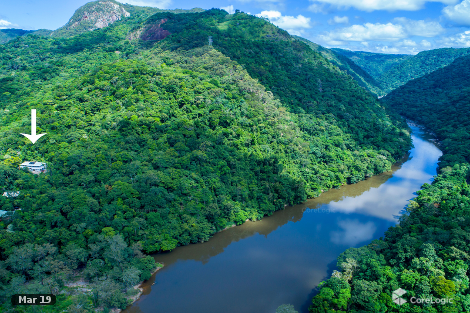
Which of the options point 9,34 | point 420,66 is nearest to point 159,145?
point 9,34

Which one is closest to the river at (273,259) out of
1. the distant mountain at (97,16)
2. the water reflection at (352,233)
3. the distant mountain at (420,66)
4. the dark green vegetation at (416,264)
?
the water reflection at (352,233)

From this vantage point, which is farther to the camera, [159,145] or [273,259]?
[159,145]

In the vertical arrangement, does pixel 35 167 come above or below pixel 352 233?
above

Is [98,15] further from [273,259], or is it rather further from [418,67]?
[418,67]

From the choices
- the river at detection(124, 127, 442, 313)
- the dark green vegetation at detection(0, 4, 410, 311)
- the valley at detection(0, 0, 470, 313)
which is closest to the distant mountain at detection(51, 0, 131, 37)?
the dark green vegetation at detection(0, 4, 410, 311)

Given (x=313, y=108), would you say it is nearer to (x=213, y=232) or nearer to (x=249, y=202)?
(x=249, y=202)

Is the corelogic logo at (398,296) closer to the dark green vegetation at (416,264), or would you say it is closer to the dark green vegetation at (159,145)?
the dark green vegetation at (416,264)

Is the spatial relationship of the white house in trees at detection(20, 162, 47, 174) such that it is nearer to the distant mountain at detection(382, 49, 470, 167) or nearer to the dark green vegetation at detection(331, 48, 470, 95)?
the distant mountain at detection(382, 49, 470, 167)
